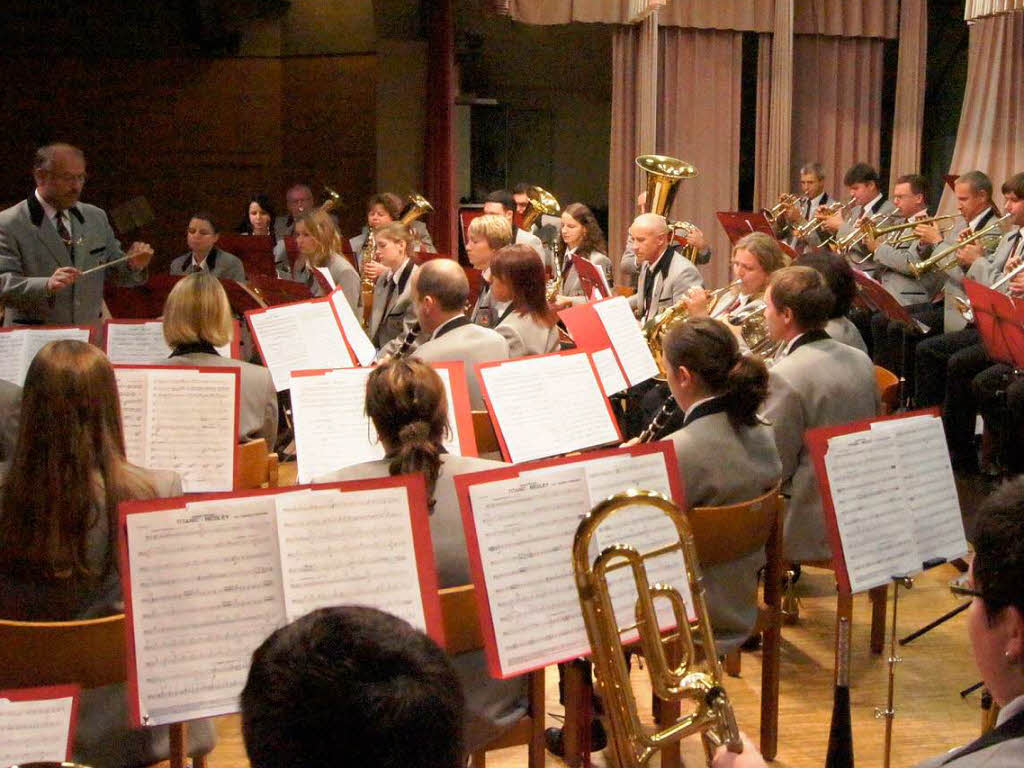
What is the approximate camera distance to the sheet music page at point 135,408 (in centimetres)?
349

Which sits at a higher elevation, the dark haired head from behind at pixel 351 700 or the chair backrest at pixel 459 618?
the dark haired head from behind at pixel 351 700

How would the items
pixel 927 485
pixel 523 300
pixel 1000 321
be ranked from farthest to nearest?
pixel 523 300
pixel 1000 321
pixel 927 485

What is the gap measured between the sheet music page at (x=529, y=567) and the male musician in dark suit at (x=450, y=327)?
2.10 meters

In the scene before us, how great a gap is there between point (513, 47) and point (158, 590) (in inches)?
394

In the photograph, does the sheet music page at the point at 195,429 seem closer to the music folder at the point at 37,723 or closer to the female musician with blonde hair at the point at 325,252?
the music folder at the point at 37,723

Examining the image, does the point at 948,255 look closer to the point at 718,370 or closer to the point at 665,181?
the point at 665,181

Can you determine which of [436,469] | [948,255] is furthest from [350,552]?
[948,255]

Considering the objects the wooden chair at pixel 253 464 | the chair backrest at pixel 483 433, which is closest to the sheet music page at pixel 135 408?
the wooden chair at pixel 253 464

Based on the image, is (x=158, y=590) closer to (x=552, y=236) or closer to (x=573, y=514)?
(x=573, y=514)

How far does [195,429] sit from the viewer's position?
3484mm

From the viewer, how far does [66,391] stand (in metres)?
2.44

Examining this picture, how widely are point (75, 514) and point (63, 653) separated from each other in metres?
0.32

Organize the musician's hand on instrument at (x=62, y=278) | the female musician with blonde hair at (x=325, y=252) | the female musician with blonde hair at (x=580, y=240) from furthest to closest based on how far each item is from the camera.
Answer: the female musician with blonde hair at (x=580, y=240), the female musician with blonde hair at (x=325, y=252), the musician's hand on instrument at (x=62, y=278)

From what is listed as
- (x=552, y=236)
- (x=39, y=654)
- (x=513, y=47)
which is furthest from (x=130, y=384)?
(x=513, y=47)
